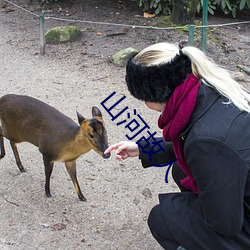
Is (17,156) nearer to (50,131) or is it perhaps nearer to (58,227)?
(50,131)

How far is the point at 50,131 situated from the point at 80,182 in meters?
0.55

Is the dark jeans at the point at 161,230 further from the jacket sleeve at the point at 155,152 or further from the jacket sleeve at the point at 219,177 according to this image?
the jacket sleeve at the point at 219,177

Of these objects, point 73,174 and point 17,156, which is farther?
point 17,156

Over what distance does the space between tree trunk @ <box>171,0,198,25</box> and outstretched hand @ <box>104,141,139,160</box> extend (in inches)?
172

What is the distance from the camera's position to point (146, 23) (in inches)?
281

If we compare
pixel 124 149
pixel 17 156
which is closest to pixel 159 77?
pixel 124 149

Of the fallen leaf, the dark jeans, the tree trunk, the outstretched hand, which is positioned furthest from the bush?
the dark jeans

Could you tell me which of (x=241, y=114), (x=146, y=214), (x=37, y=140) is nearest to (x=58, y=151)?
(x=37, y=140)

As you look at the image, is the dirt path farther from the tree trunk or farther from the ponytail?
the ponytail

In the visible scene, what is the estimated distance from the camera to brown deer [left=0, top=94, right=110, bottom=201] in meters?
2.99

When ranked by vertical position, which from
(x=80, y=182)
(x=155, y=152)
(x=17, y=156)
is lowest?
(x=80, y=182)

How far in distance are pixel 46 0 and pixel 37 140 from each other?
17.7ft

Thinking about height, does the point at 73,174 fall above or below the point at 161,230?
below

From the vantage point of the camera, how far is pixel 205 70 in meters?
2.01
